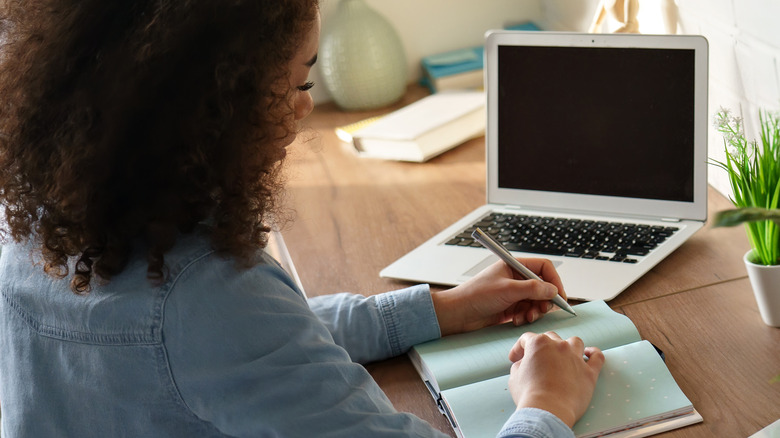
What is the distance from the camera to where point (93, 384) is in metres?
0.73

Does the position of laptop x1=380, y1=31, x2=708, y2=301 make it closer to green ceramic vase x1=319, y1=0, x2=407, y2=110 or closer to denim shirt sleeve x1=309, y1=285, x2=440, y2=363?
denim shirt sleeve x1=309, y1=285, x2=440, y2=363

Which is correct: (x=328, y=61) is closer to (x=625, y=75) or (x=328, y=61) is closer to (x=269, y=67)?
(x=625, y=75)

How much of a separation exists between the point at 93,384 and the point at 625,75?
87 centimetres

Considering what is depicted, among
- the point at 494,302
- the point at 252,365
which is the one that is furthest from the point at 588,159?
the point at 252,365

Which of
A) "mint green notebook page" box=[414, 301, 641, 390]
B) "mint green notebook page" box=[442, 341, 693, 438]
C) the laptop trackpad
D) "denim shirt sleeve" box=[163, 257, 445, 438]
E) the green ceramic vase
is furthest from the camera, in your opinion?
the green ceramic vase

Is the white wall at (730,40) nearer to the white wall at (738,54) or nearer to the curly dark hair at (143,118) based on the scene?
the white wall at (738,54)

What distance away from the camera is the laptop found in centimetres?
118

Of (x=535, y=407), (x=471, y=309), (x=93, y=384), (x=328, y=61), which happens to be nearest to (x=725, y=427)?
(x=535, y=407)

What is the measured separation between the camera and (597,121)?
1.29 meters

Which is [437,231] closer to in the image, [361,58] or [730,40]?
[730,40]

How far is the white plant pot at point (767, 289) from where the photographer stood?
0.94 metres

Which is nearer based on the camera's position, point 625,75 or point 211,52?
point 211,52

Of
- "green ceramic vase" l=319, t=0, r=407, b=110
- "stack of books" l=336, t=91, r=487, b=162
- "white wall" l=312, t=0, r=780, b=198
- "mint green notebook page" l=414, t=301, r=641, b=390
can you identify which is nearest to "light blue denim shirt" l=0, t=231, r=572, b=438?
"mint green notebook page" l=414, t=301, r=641, b=390

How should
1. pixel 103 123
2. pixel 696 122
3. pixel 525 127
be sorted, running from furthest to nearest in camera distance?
pixel 525 127
pixel 696 122
pixel 103 123
